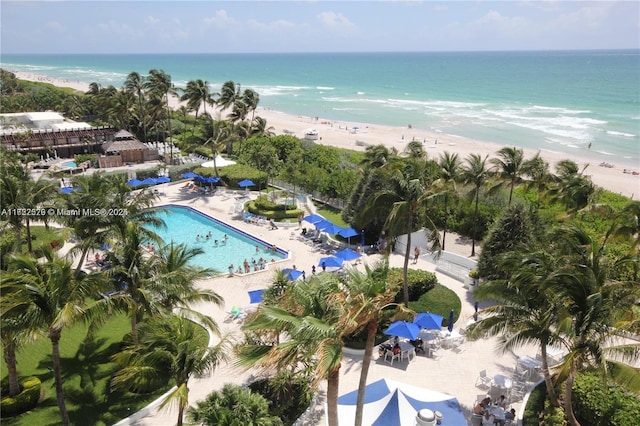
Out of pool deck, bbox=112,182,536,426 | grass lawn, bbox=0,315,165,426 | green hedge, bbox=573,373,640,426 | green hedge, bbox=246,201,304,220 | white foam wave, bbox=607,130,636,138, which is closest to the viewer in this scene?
green hedge, bbox=573,373,640,426

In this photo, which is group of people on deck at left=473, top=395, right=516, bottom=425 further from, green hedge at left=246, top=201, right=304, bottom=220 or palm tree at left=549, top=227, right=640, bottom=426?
green hedge at left=246, top=201, right=304, bottom=220

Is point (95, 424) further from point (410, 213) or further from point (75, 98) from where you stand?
→ point (75, 98)

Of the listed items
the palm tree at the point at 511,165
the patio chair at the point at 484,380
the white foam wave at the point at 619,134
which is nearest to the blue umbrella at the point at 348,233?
the palm tree at the point at 511,165

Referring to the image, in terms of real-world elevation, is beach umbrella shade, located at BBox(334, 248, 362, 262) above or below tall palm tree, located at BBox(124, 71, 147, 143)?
below

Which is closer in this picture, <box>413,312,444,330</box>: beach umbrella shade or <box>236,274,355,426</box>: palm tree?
<box>236,274,355,426</box>: palm tree

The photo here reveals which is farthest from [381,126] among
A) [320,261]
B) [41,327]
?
[41,327]

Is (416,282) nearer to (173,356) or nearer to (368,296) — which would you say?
(368,296)

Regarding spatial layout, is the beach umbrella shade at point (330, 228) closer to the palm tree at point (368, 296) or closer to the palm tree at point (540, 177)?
the palm tree at point (540, 177)

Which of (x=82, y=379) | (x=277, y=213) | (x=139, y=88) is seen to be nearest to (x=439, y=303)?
(x=82, y=379)

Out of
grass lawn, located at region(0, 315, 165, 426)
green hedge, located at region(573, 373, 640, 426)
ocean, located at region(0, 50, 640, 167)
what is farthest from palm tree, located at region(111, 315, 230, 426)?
ocean, located at region(0, 50, 640, 167)

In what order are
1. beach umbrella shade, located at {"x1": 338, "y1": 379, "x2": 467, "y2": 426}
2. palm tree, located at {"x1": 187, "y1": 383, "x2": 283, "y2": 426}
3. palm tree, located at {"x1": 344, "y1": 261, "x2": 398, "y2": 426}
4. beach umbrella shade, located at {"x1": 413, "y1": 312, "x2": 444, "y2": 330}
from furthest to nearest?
beach umbrella shade, located at {"x1": 413, "y1": 312, "x2": 444, "y2": 330} → beach umbrella shade, located at {"x1": 338, "y1": 379, "x2": 467, "y2": 426} → palm tree, located at {"x1": 187, "y1": 383, "x2": 283, "y2": 426} → palm tree, located at {"x1": 344, "y1": 261, "x2": 398, "y2": 426}
